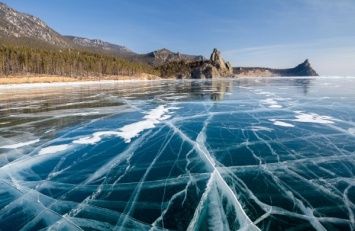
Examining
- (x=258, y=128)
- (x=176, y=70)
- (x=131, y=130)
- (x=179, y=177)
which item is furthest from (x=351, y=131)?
(x=176, y=70)

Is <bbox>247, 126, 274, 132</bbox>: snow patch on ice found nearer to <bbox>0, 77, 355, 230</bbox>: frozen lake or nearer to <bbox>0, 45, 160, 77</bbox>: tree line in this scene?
<bbox>0, 77, 355, 230</bbox>: frozen lake

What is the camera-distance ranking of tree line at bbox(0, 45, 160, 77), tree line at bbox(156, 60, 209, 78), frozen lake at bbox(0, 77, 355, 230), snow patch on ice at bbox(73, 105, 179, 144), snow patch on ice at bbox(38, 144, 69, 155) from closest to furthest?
frozen lake at bbox(0, 77, 355, 230) → snow patch on ice at bbox(38, 144, 69, 155) → snow patch on ice at bbox(73, 105, 179, 144) → tree line at bbox(0, 45, 160, 77) → tree line at bbox(156, 60, 209, 78)

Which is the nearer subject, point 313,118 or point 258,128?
point 258,128

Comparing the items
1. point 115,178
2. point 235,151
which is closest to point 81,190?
point 115,178

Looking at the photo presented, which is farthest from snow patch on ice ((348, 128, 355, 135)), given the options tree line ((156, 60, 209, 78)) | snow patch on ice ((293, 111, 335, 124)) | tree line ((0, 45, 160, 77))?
tree line ((156, 60, 209, 78))

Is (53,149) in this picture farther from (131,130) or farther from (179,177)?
(179,177)

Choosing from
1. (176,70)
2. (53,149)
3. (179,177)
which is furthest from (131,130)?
(176,70)

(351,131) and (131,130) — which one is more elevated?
(351,131)

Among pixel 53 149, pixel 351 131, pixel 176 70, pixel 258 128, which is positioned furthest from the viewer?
pixel 176 70

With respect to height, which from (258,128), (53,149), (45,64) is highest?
(45,64)

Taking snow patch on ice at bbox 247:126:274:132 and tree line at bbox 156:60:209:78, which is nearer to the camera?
snow patch on ice at bbox 247:126:274:132

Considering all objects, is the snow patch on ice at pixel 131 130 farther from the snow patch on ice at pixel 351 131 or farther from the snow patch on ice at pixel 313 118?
the snow patch on ice at pixel 351 131

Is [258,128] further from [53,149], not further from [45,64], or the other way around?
[45,64]

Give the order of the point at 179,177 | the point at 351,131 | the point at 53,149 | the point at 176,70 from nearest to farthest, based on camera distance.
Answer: the point at 179,177
the point at 53,149
the point at 351,131
the point at 176,70
